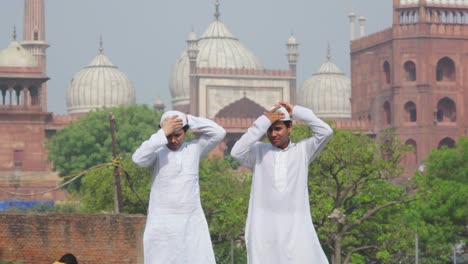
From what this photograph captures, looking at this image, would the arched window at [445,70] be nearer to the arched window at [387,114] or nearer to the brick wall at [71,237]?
the arched window at [387,114]

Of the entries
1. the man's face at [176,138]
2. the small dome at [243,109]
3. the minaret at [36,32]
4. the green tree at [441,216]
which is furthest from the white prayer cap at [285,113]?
the small dome at [243,109]

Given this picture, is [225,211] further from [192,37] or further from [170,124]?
[192,37]

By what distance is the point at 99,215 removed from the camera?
21.6 meters

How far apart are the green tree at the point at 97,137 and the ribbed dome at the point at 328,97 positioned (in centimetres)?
3914

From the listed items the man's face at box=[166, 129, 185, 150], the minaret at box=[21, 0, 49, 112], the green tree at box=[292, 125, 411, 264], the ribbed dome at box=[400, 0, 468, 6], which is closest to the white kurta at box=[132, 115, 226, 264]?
the man's face at box=[166, 129, 185, 150]

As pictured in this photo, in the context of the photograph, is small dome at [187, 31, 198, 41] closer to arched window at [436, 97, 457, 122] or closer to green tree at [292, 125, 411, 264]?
arched window at [436, 97, 457, 122]

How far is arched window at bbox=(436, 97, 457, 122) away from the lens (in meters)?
93.8

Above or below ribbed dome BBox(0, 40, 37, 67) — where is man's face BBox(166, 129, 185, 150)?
below

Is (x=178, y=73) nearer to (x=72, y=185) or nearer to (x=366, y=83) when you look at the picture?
(x=366, y=83)

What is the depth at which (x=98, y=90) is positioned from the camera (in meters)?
115

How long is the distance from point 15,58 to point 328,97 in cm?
3111

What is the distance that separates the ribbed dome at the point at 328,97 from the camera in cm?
11775

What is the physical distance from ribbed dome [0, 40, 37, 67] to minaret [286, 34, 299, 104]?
748 inches

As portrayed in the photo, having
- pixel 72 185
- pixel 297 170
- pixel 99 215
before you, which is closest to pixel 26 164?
pixel 72 185
